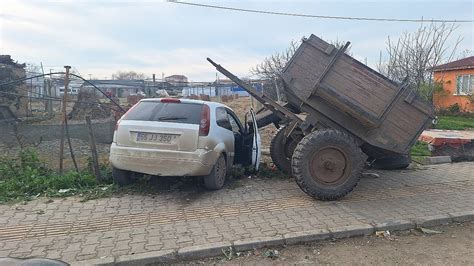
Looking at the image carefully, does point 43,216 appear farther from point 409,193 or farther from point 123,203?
point 409,193

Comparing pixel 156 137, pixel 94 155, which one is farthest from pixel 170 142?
pixel 94 155

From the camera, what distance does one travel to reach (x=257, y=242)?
4.16m

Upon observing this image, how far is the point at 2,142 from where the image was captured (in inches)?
333

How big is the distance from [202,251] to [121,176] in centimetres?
282

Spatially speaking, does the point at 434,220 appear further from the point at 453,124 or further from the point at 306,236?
the point at 453,124

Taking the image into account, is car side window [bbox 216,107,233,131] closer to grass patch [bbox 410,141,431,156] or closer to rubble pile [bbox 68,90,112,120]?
grass patch [bbox 410,141,431,156]

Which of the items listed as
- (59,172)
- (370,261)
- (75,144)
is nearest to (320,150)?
(370,261)

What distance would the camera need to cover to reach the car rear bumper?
5660 millimetres

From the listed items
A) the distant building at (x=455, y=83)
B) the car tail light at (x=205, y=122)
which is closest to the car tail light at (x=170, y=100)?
the car tail light at (x=205, y=122)

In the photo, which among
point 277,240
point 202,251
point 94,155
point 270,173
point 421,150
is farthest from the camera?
point 421,150

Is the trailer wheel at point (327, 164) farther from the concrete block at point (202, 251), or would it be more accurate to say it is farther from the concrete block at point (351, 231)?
the concrete block at point (202, 251)

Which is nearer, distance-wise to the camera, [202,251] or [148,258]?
[148,258]

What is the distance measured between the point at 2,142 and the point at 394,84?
27.1ft

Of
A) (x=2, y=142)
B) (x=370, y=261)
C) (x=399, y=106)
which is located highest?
(x=399, y=106)
